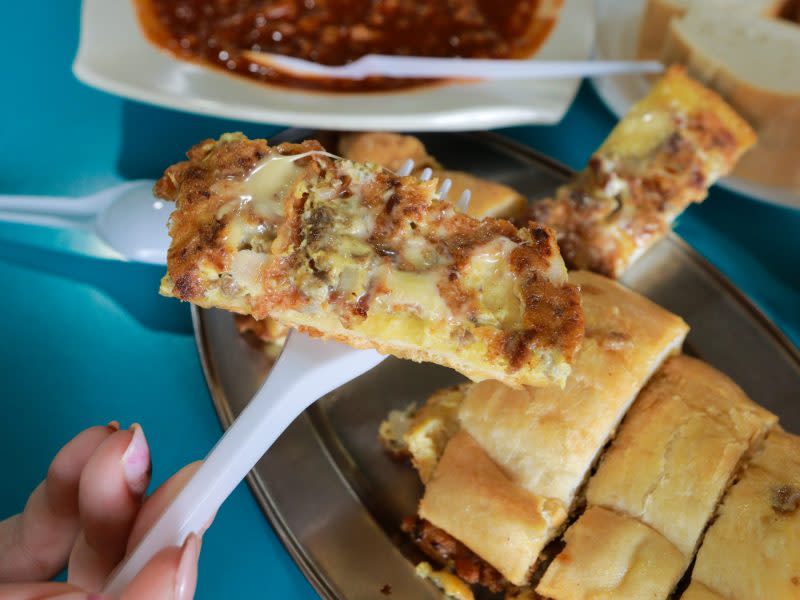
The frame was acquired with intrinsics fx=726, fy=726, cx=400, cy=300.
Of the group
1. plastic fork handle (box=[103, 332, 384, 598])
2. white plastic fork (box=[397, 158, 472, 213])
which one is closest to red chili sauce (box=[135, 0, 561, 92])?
white plastic fork (box=[397, 158, 472, 213])

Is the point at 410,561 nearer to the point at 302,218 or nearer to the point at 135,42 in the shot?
the point at 302,218

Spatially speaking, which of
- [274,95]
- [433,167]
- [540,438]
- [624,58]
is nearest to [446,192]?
[433,167]

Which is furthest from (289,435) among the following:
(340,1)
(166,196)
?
(340,1)

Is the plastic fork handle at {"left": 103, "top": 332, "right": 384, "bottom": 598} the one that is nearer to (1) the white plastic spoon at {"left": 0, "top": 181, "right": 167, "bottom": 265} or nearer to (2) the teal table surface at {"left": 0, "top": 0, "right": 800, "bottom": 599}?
(2) the teal table surface at {"left": 0, "top": 0, "right": 800, "bottom": 599}

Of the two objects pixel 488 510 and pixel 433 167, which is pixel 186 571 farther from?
pixel 433 167

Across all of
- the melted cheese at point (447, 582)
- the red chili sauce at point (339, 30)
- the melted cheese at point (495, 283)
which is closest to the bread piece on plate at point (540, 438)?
the melted cheese at point (447, 582)

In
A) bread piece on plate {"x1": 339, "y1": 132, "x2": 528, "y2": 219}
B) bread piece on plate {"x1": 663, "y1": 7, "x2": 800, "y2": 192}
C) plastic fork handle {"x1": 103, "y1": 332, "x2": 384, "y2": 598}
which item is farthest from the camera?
bread piece on plate {"x1": 663, "y1": 7, "x2": 800, "y2": 192}
